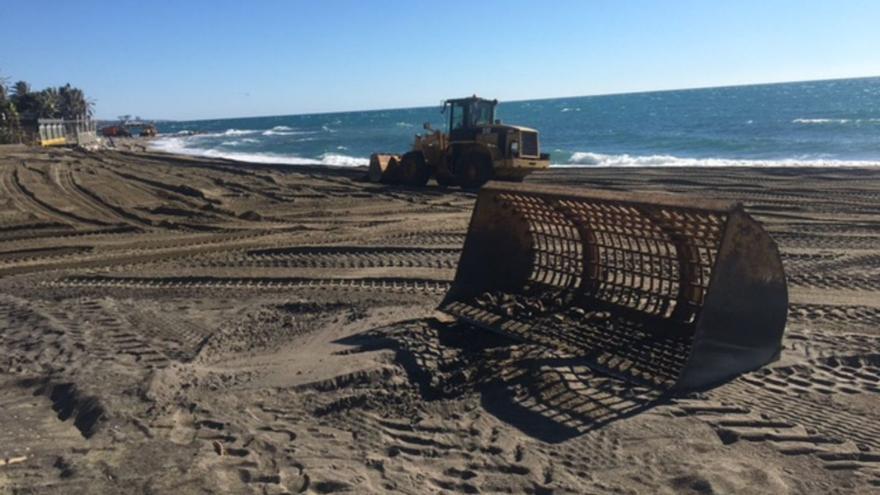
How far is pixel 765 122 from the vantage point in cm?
5600

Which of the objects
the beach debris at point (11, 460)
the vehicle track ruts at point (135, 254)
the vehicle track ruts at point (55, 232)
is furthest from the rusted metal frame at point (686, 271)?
the vehicle track ruts at point (55, 232)

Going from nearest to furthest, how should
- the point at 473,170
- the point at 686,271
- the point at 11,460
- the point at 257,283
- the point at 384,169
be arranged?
the point at 11,460, the point at 686,271, the point at 257,283, the point at 473,170, the point at 384,169

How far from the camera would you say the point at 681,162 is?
105 feet

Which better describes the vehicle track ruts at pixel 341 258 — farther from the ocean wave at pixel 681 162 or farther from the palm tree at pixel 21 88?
the palm tree at pixel 21 88

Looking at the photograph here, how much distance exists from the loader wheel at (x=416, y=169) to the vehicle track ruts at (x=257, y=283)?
11816 mm

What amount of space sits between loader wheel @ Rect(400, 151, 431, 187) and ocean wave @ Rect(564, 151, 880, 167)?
46.6 feet

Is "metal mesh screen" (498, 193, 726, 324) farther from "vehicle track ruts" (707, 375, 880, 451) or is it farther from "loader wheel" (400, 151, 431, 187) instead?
"loader wheel" (400, 151, 431, 187)

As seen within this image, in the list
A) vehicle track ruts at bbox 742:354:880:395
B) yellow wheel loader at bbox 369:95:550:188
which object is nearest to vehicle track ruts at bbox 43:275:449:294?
vehicle track ruts at bbox 742:354:880:395

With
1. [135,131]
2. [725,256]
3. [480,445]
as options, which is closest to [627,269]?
[725,256]

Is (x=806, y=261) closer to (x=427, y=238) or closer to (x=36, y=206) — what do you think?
(x=427, y=238)

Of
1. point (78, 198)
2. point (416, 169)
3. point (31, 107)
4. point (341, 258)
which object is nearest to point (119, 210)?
point (78, 198)

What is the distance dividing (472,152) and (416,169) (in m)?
2.05

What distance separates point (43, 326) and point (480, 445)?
15.5ft

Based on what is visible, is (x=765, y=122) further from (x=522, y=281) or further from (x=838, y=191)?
(x=522, y=281)
